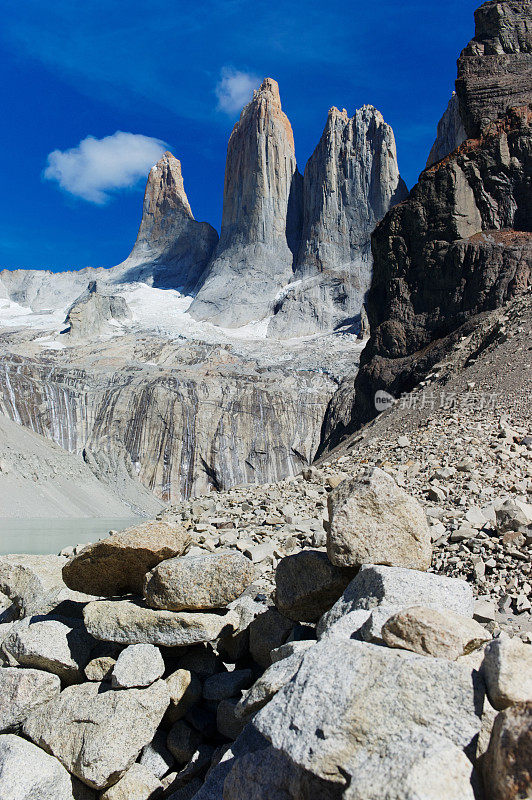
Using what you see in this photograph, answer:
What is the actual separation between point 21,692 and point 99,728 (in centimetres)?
85

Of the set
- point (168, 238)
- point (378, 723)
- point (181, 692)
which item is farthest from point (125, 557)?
point (168, 238)

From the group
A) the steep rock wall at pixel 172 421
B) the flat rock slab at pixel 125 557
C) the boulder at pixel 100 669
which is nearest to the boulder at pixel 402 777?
the boulder at pixel 100 669

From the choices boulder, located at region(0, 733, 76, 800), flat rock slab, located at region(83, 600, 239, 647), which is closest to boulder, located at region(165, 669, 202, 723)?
flat rock slab, located at region(83, 600, 239, 647)

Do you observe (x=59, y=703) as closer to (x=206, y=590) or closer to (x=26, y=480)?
(x=206, y=590)

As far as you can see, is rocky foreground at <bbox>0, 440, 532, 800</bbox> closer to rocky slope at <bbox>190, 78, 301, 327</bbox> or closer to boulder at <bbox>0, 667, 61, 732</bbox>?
boulder at <bbox>0, 667, 61, 732</bbox>

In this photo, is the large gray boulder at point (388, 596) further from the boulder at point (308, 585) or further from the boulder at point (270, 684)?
the boulder at point (308, 585)

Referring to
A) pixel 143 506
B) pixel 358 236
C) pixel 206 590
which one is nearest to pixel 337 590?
pixel 206 590

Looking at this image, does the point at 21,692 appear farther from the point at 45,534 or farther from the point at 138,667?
the point at 45,534

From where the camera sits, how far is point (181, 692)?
4.86m

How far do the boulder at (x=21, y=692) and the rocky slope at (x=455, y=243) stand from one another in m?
20.2

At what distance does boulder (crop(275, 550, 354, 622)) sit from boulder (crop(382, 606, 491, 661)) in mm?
1512

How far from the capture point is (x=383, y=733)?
8.79 ft

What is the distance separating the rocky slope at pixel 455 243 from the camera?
79.6 feet

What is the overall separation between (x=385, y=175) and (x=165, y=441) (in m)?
60.8
